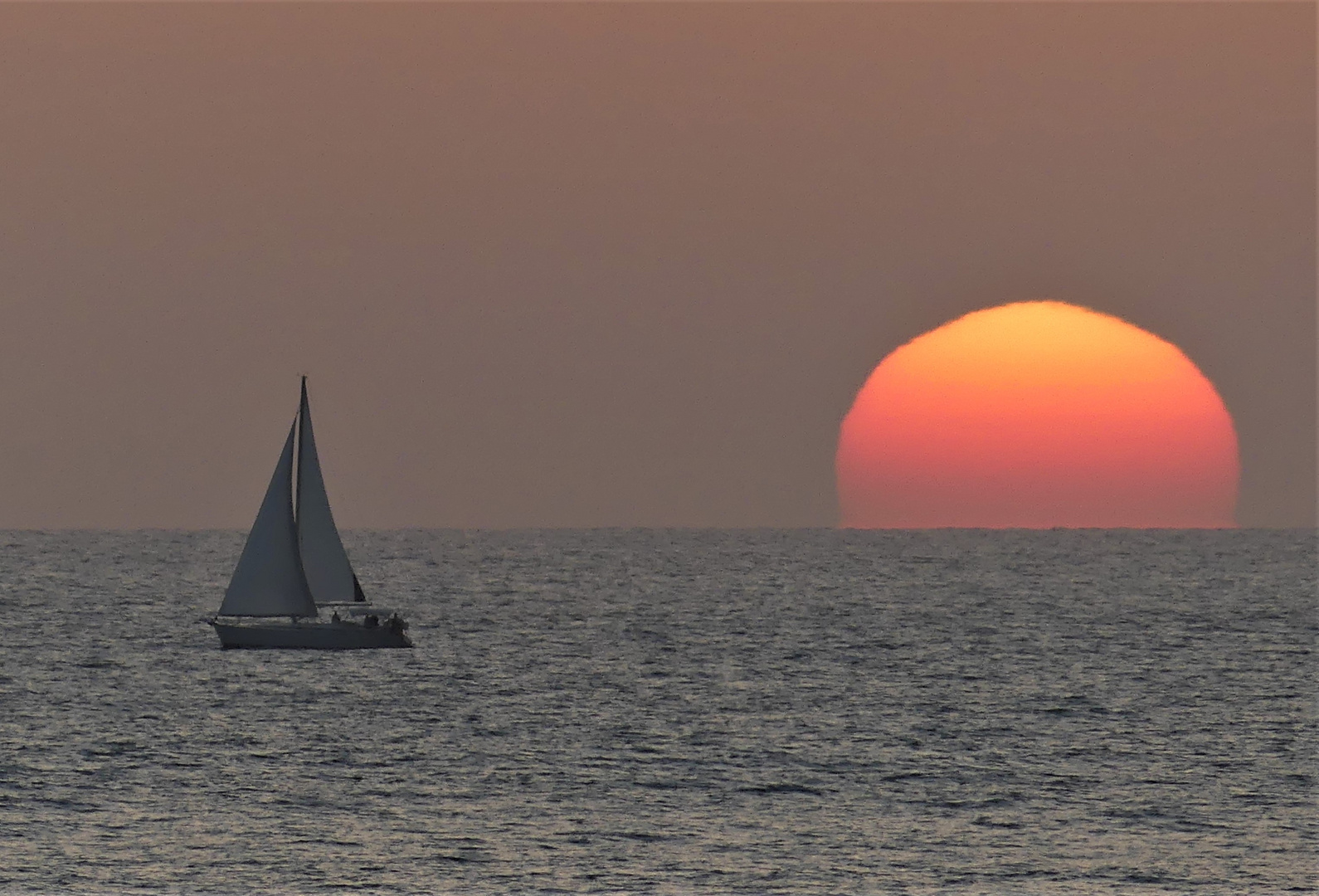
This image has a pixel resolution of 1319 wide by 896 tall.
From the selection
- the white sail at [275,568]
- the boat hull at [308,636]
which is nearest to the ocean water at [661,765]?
the boat hull at [308,636]

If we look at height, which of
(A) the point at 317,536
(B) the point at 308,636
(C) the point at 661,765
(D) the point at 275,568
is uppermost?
(A) the point at 317,536

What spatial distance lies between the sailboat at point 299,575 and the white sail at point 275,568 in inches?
1.5

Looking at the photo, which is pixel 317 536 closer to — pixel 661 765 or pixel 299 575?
pixel 299 575

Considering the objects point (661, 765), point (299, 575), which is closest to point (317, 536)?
point (299, 575)

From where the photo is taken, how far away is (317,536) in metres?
89.8

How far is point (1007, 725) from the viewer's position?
69438 millimetres

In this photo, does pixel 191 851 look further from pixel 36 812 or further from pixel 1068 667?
pixel 1068 667

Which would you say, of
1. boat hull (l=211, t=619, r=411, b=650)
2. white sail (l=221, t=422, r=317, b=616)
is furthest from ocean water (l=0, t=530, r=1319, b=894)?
white sail (l=221, t=422, r=317, b=616)

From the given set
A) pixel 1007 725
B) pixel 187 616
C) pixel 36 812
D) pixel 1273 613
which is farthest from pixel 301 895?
pixel 1273 613

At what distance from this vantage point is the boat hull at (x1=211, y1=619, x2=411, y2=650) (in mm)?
88250

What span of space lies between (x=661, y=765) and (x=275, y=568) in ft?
114

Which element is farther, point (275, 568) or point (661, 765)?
point (275, 568)

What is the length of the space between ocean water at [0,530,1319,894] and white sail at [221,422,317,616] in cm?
346

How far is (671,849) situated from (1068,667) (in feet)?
175
